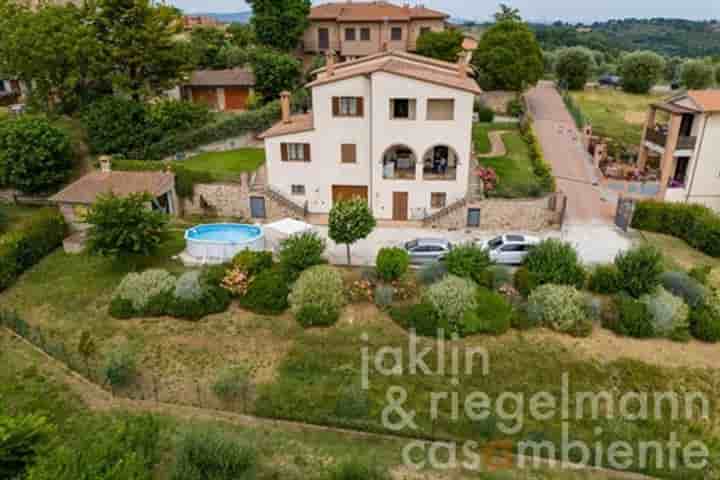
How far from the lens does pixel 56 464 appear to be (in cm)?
1184

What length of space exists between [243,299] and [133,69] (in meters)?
27.8

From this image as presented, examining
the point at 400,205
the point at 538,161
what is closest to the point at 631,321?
the point at 400,205

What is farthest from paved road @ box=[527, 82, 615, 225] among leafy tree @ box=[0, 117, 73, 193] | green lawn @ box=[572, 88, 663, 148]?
leafy tree @ box=[0, 117, 73, 193]

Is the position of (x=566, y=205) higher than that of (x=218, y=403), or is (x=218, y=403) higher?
(x=566, y=205)

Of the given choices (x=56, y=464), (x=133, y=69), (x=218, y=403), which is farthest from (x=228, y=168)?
(x=56, y=464)

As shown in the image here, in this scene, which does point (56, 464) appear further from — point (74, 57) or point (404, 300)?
point (74, 57)

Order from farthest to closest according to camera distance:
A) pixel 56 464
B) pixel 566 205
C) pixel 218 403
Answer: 1. pixel 566 205
2. pixel 218 403
3. pixel 56 464

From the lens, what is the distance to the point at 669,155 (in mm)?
36250

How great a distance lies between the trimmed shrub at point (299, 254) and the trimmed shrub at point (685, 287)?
653 inches

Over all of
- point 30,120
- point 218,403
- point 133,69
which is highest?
point 133,69

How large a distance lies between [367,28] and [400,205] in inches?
1383

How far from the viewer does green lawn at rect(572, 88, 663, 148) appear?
161 feet

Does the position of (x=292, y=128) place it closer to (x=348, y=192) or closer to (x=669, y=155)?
(x=348, y=192)

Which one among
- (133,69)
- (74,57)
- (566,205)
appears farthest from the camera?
(133,69)
